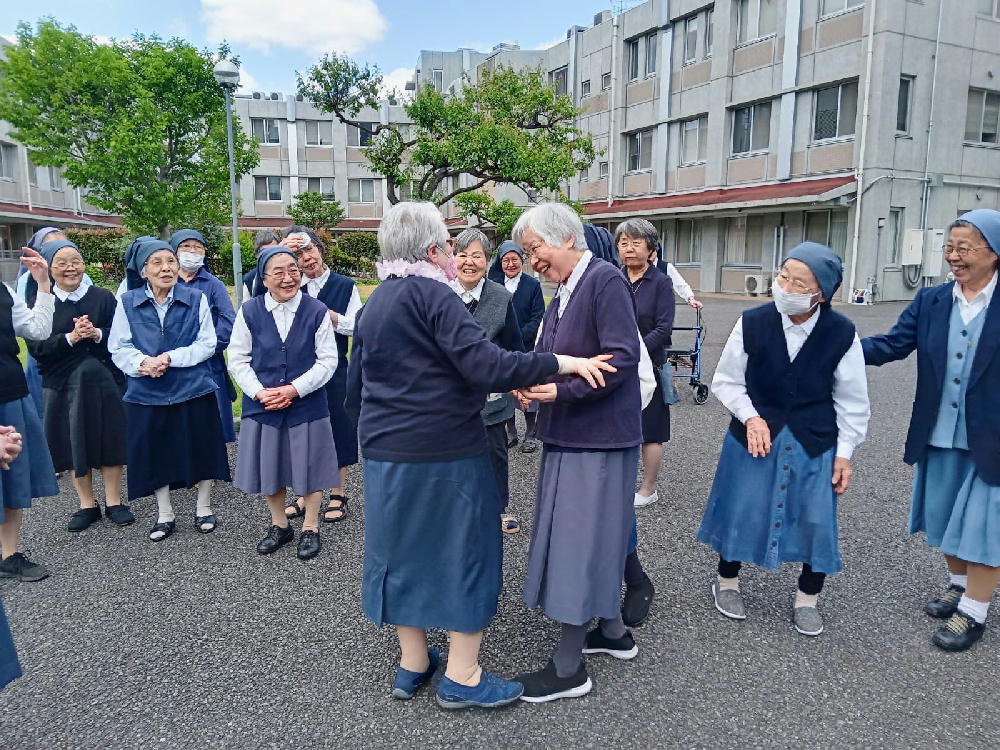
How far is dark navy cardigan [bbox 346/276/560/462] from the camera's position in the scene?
272cm

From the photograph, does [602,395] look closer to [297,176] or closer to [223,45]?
[223,45]

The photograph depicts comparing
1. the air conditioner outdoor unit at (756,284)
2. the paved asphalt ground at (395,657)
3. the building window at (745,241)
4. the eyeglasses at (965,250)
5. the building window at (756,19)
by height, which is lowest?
the paved asphalt ground at (395,657)

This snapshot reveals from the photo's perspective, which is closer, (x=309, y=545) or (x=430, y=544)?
(x=430, y=544)

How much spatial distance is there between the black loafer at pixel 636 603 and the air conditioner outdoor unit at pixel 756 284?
21699 mm

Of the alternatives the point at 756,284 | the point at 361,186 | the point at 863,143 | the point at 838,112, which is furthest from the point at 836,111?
the point at 361,186

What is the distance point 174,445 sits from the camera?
4.86 metres

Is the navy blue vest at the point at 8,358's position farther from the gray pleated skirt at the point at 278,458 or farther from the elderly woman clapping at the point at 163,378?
the gray pleated skirt at the point at 278,458

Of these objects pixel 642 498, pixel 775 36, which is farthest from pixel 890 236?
pixel 642 498

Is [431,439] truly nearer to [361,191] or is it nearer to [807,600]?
[807,600]

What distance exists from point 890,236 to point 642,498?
19603mm

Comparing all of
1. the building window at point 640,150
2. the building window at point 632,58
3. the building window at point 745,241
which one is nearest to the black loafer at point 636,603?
the building window at point 745,241

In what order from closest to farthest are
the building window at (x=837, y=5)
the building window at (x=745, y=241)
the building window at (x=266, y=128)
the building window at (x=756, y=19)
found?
the building window at (x=837, y=5), the building window at (x=756, y=19), the building window at (x=745, y=241), the building window at (x=266, y=128)

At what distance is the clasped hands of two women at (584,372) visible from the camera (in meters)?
2.79

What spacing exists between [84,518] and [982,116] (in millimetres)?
26043
